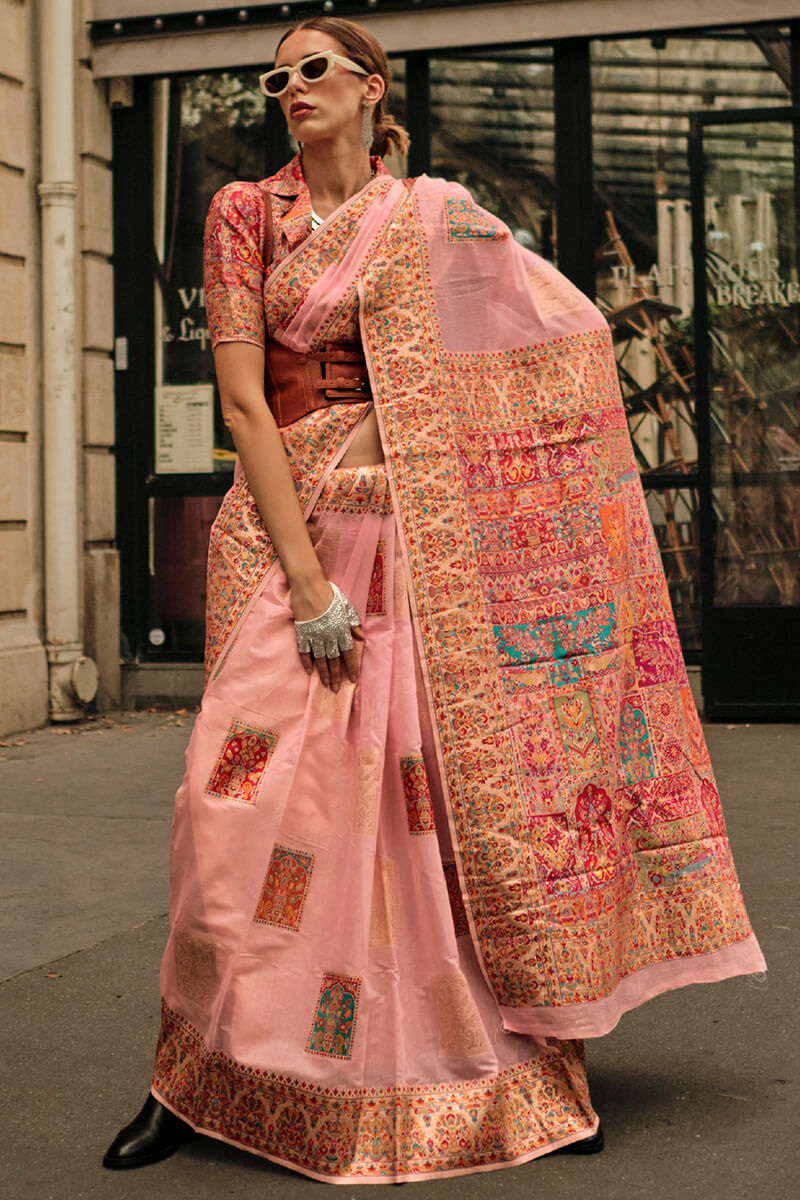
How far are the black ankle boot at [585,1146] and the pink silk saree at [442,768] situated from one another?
2 cm

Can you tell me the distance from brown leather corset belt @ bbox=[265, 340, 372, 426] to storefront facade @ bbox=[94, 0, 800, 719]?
19.9 feet

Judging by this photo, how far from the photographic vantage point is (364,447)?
322cm

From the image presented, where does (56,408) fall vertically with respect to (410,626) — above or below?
above


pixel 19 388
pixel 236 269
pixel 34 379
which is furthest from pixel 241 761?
pixel 34 379

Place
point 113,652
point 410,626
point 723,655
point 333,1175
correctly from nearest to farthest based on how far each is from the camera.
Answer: point 333,1175, point 410,626, point 723,655, point 113,652

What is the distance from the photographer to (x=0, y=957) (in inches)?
183

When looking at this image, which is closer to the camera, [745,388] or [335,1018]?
[335,1018]

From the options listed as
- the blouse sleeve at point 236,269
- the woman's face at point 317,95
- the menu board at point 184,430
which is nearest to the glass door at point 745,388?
the menu board at point 184,430

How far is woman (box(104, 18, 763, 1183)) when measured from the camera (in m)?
3.01

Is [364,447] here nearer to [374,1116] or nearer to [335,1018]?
[335,1018]

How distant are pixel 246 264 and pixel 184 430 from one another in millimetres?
6897

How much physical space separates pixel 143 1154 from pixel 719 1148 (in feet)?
3.56

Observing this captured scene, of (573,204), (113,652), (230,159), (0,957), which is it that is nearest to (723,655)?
(573,204)

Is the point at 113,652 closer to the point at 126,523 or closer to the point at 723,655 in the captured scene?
the point at 126,523
